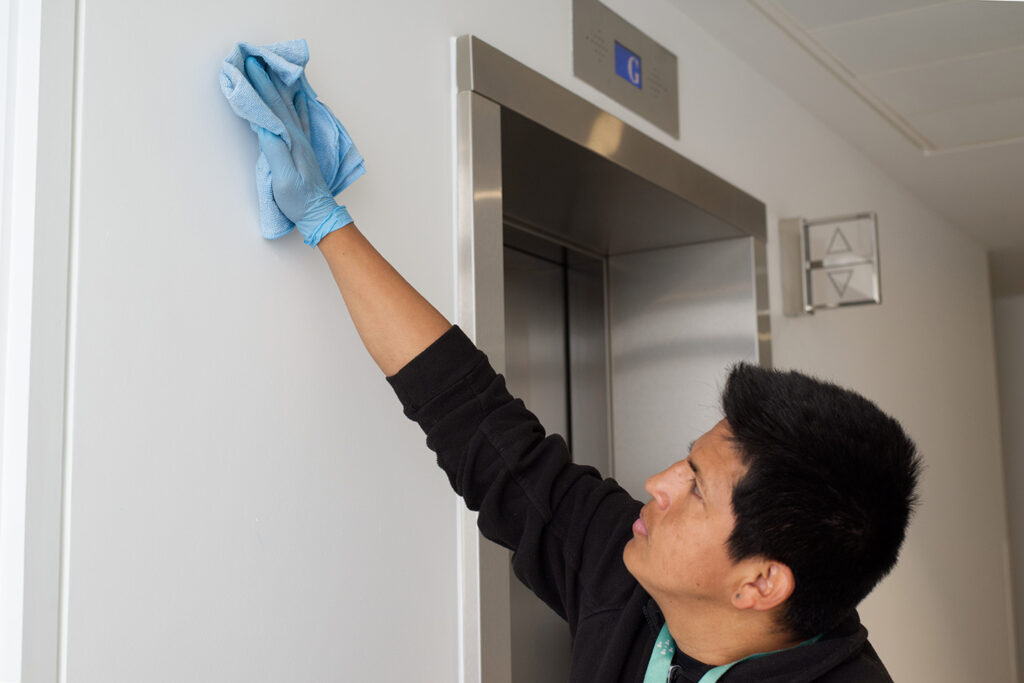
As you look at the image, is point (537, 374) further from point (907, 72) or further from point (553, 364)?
point (907, 72)

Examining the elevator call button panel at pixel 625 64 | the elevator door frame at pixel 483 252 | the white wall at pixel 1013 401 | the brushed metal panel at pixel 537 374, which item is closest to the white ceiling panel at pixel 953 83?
the elevator call button panel at pixel 625 64

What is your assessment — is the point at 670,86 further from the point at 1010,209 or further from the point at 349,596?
the point at 1010,209

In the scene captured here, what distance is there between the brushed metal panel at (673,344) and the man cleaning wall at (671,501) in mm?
1103

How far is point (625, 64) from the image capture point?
2039mm

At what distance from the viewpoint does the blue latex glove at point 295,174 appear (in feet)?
3.77

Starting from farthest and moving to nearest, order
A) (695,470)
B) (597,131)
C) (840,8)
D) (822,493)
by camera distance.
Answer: (840,8) → (597,131) → (695,470) → (822,493)

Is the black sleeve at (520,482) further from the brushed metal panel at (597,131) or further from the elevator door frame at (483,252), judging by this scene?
the brushed metal panel at (597,131)

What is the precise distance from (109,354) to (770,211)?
6.59ft

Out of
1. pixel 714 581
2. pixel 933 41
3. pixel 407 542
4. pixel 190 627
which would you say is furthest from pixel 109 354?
pixel 933 41

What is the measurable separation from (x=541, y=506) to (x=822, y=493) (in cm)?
38

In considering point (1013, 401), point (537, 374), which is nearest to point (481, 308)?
point (537, 374)

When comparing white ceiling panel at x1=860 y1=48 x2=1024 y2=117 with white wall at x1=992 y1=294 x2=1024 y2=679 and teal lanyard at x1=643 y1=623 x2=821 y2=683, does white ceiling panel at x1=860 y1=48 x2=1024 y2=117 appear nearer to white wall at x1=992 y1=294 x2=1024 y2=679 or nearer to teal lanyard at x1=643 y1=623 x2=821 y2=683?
teal lanyard at x1=643 y1=623 x2=821 y2=683

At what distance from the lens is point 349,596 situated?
131 centimetres

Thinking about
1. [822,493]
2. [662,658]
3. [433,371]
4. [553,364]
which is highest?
[553,364]
